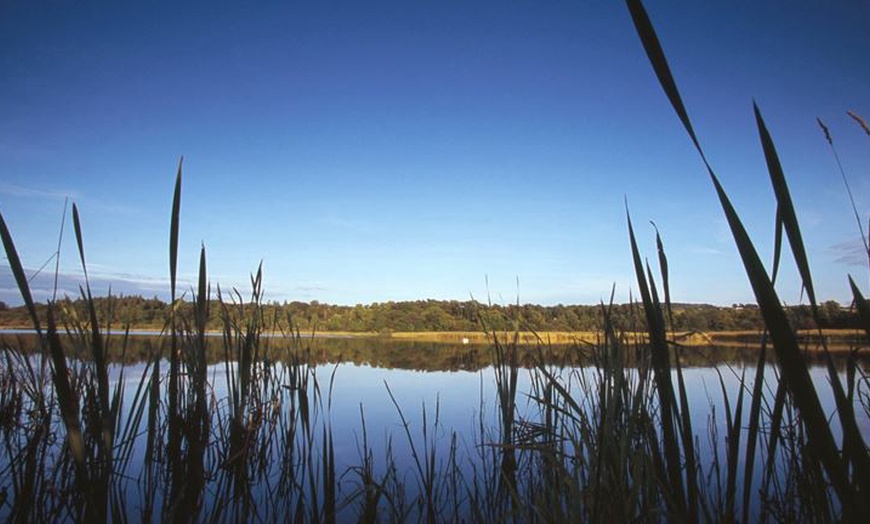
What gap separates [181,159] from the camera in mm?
A: 1274

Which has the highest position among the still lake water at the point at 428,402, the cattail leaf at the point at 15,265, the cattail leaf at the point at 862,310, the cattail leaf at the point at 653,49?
the cattail leaf at the point at 653,49

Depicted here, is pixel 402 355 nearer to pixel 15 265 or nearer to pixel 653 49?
pixel 15 265

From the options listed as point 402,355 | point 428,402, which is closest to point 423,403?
point 428,402

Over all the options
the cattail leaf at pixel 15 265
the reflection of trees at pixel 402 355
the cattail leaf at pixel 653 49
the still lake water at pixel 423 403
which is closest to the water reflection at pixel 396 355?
the reflection of trees at pixel 402 355

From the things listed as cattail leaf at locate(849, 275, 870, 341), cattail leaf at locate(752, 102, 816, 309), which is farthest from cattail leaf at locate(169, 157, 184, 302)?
cattail leaf at locate(849, 275, 870, 341)

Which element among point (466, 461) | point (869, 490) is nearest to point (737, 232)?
point (869, 490)

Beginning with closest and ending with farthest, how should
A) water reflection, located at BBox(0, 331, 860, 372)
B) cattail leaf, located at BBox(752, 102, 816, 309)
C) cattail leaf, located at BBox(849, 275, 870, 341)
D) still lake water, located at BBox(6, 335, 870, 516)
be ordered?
cattail leaf, located at BBox(752, 102, 816, 309)
cattail leaf, located at BBox(849, 275, 870, 341)
water reflection, located at BBox(0, 331, 860, 372)
still lake water, located at BBox(6, 335, 870, 516)

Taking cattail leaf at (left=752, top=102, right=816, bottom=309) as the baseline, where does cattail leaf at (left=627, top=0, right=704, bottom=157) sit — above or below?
above

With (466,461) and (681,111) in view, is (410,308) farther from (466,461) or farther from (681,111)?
(681,111)


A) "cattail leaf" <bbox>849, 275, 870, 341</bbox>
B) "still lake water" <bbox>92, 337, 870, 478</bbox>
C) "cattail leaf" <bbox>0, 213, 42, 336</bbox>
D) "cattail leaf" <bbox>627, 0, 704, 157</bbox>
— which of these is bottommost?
"still lake water" <bbox>92, 337, 870, 478</bbox>

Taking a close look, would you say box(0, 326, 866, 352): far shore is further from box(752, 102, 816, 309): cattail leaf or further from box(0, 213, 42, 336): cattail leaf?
box(0, 213, 42, 336): cattail leaf

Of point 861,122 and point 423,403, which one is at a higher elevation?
point 861,122

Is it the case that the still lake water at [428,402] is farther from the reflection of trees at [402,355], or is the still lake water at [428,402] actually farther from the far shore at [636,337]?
the far shore at [636,337]

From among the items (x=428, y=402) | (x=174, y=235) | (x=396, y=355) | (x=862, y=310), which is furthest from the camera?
(x=396, y=355)
